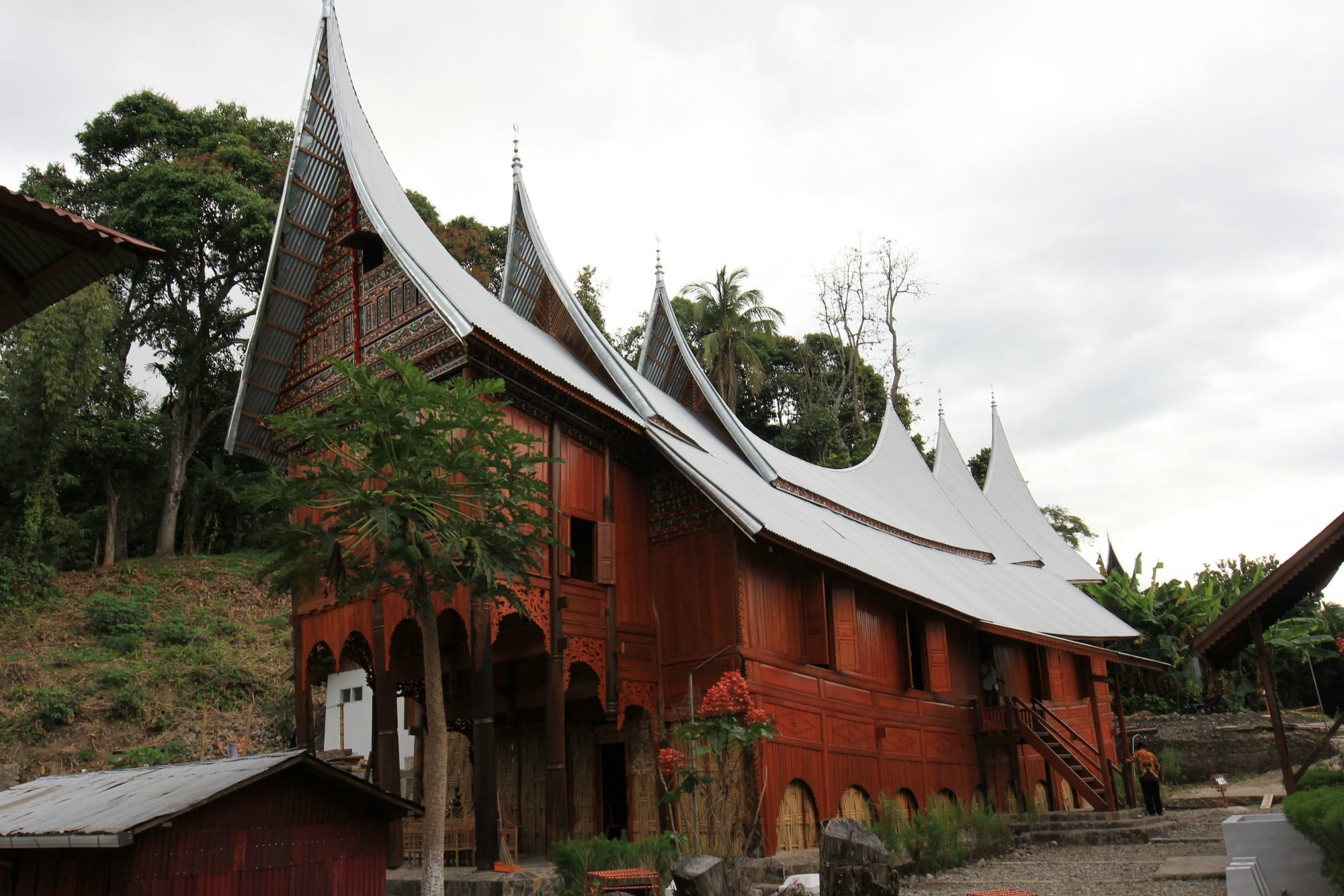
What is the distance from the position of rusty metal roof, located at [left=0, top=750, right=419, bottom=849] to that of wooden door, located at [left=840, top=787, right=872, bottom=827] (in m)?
7.07

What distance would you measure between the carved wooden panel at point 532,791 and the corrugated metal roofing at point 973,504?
46.6 feet

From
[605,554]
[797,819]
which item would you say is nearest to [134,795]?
[605,554]

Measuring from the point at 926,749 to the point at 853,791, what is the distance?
2.51 meters

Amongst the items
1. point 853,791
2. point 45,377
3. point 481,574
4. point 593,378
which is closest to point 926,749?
point 853,791

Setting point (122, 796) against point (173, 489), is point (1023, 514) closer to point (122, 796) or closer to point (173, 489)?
point (173, 489)

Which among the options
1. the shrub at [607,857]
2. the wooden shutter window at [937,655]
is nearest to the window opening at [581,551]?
the shrub at [607,857]

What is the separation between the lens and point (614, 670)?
12.6 meters

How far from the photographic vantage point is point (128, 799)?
7.96m

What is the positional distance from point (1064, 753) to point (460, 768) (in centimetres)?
950

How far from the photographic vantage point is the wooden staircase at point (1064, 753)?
1569 cm

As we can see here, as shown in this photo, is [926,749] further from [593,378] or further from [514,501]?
[514,501]

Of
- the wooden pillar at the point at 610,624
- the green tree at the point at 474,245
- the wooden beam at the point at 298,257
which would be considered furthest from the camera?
the green tree at the point at 474,245

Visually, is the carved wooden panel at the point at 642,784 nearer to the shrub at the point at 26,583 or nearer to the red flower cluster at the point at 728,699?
the red flower cluster at the point at 728,699

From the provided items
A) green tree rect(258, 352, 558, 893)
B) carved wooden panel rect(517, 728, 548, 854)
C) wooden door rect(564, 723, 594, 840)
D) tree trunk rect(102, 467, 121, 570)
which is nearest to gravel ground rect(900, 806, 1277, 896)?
wooden door rect(564, 723, 594, 840)
